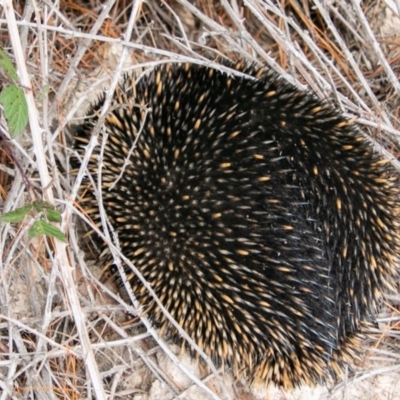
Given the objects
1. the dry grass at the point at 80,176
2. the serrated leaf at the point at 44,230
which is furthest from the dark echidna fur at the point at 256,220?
the serrated leaf at the point at 44,230

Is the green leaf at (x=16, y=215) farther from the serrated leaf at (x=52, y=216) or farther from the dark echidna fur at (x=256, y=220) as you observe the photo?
the dark echidna fur at (x=256, y=220)

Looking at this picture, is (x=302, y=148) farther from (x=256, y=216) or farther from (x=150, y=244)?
(x=150, y=244)

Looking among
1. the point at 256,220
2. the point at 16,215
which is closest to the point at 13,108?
the point at 16,215

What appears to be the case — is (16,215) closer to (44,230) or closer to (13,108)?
(44,230)

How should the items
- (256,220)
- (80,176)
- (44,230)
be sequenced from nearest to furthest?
(44,230), (80,176), (256,220)

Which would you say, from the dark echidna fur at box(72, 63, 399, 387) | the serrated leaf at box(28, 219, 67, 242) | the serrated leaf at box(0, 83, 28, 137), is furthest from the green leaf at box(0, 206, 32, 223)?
the dark echidna fur at box(72, 63, 399, 387)

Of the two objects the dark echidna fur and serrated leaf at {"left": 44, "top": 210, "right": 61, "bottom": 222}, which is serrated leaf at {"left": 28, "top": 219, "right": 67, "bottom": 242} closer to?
serrated leaf at {"left": 44, "top": 210, "right": 61, "bottom": 222}
